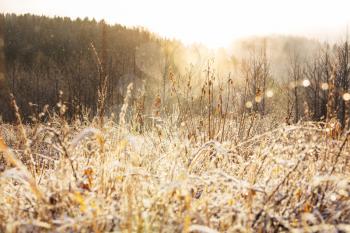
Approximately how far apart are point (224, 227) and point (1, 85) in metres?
25.3

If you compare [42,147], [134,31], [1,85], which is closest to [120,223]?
[42,147]

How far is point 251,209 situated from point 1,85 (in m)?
25.3

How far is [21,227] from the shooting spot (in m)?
1.48

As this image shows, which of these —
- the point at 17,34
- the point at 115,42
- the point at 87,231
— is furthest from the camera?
the point at 115,42

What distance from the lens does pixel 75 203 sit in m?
1.72

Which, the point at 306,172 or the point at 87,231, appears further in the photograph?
the point at 306,172

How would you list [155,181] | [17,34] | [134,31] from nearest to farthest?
[155,181] < [17,34] < [134,31]

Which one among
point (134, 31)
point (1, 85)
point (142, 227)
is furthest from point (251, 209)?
point (134, 31)

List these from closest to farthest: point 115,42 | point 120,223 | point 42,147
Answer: point 120,223
point 42,147
point 115,42

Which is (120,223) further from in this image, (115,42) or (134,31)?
(134,31)

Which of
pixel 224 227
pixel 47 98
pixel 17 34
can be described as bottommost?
pixel 47 98

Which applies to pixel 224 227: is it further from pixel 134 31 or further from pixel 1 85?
pixel 134 31

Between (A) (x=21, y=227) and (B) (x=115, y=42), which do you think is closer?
(A) (x=21, y=227)

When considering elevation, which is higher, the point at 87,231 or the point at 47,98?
the point at 87,231
